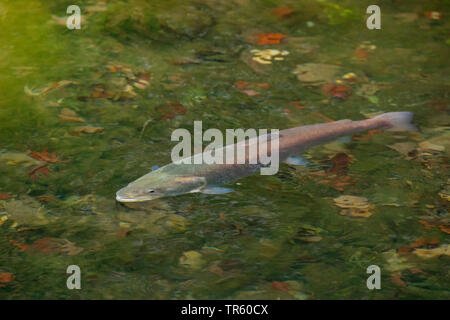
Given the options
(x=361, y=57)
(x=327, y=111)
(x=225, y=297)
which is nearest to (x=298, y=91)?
(x=327, y=111)

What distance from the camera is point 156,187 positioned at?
4387 mm

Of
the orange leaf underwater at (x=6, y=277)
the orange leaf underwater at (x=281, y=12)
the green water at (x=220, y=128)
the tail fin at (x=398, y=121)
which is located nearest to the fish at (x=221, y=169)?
the tail fin at (x=398, y=121)

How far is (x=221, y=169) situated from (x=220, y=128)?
1.09 m

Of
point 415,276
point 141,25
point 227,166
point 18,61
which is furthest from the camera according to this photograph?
point 141,25

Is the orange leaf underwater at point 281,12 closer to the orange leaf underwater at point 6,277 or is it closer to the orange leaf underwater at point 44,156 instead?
the orange leaf underwater at point 44,156

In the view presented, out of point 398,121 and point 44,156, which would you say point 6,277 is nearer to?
point 44,156

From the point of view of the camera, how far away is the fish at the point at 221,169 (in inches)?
173

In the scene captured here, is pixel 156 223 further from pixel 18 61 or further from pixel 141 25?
pixel 141 25

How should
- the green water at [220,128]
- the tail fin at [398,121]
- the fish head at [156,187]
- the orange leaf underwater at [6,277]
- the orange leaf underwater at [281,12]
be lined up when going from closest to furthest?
the orange leaf underwater at [6,277], the green water at [220,128], the fish head at [156,187], the tail fin at [398,121], the orange leaf underwater at [281,12]

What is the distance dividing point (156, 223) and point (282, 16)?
15.7 ft

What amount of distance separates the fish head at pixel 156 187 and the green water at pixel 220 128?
145mm

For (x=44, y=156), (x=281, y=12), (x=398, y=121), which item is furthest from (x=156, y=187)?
(x=281, y=12)
